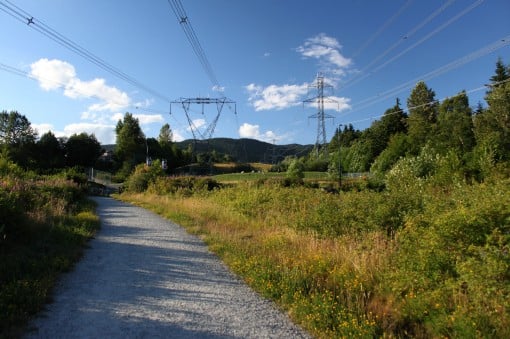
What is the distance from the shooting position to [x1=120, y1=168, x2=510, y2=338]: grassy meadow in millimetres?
4641

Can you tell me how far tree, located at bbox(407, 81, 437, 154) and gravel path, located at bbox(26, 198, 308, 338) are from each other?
65.6m

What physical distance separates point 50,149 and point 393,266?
266 feet

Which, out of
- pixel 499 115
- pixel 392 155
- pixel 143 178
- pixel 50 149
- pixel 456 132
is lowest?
pixel 143 178

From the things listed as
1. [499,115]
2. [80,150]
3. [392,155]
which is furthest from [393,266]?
[80,150]

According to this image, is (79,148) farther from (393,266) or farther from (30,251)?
(393,266)

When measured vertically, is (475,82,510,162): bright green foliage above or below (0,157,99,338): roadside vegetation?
above

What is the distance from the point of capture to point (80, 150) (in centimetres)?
8012

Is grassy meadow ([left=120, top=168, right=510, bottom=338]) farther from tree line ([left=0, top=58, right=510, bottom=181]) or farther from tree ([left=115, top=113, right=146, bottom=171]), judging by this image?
tree ([left=115, top=113, right=146, bottom=171])

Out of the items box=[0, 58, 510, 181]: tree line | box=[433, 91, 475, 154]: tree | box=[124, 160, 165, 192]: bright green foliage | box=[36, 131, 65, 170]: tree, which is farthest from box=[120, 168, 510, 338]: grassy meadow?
box=[36, 131, 65, 170]: tree

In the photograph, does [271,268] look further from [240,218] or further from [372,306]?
[240,218]

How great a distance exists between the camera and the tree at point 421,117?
7056cm

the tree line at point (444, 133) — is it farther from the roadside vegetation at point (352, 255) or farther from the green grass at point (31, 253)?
the green grass at point (31, 253)

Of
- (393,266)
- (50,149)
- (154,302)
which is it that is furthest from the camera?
(50,149)

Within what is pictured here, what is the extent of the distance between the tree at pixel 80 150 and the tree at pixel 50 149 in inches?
74.7
